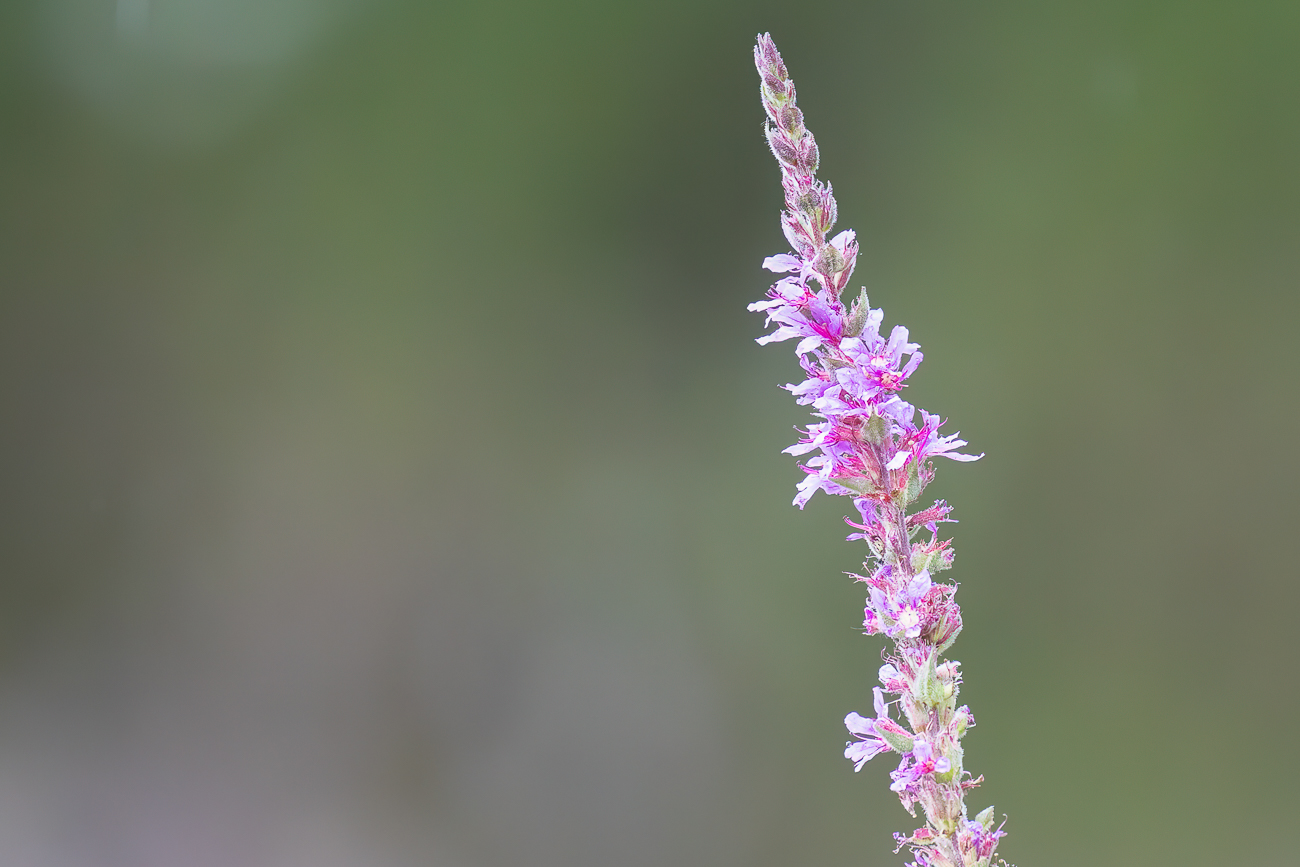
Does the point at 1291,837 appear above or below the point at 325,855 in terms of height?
above

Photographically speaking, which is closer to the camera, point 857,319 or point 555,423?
point 857,319

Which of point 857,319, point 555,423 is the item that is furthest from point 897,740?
point 555,423

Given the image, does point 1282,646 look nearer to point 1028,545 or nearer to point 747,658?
point 1028,545

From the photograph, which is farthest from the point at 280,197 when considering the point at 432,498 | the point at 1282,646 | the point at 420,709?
the point at 1282,646

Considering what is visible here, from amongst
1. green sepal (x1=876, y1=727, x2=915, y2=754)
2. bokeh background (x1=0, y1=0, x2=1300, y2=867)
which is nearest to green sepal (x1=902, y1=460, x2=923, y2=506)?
green sepal (x1=876, y1=727, x2=915, y2=754)

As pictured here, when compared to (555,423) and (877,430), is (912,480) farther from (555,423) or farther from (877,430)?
(555,423)

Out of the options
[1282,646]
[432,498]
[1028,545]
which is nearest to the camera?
[1282,646]
